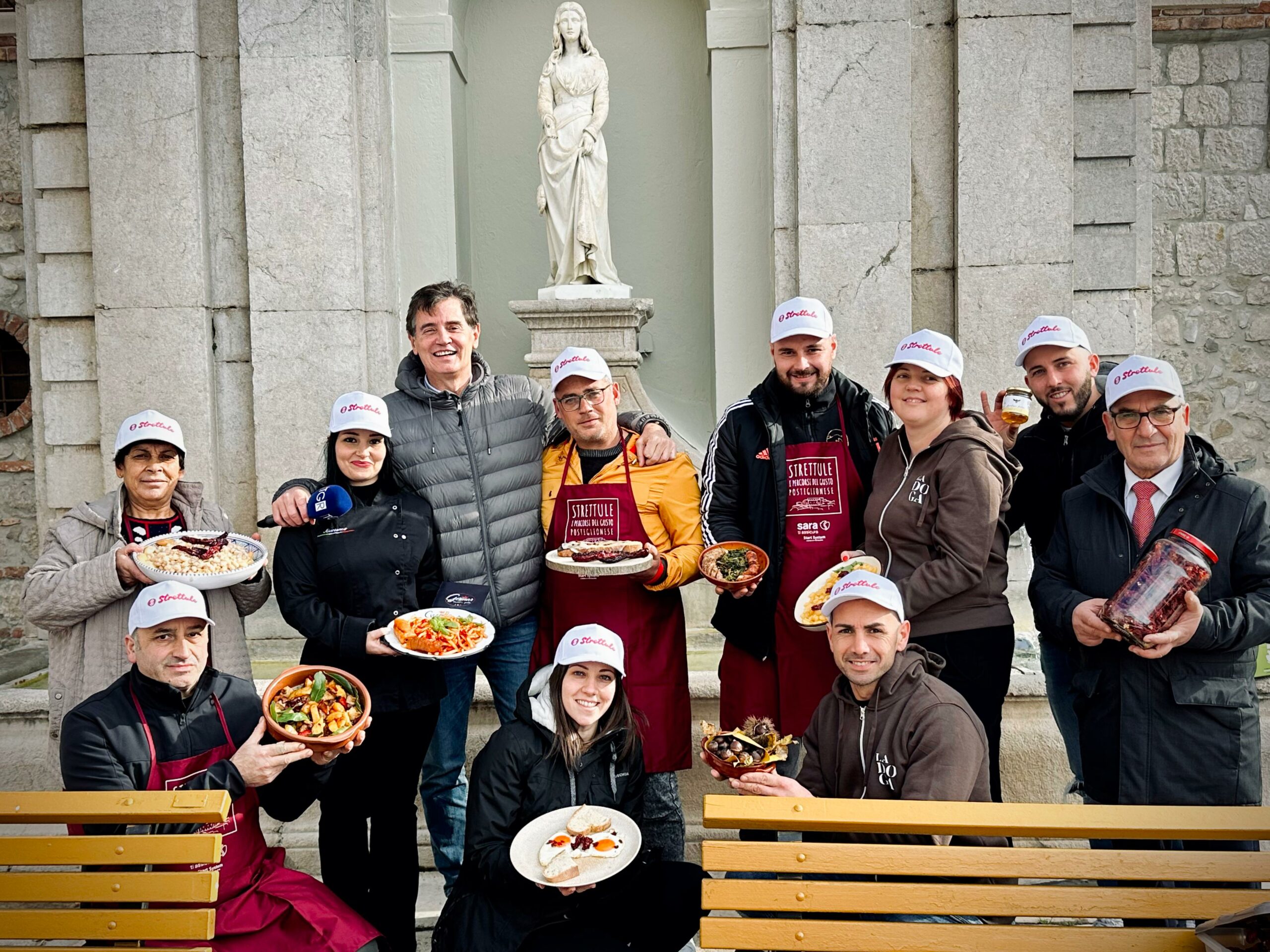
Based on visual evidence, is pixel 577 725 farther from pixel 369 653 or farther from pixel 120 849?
pixel 120 849

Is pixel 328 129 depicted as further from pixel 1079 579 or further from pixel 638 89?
pixel 1079 579

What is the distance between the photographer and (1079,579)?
3.42 m

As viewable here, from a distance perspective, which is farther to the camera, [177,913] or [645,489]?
[645,489]

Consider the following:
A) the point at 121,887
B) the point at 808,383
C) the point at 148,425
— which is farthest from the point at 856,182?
the point at 121,887

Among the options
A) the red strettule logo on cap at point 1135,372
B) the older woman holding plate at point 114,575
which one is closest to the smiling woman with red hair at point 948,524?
the red strettule logo on cap at point 1135,372

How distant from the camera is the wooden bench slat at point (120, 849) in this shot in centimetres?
274

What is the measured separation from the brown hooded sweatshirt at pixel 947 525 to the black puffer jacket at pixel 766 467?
173 mm

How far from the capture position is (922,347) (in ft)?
11.2

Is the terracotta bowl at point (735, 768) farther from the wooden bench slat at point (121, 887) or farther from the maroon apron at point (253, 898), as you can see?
the wooden bench slat at point (121, 887)

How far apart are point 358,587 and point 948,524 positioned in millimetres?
1918

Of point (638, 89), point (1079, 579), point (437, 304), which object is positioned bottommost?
point (1079, 579)

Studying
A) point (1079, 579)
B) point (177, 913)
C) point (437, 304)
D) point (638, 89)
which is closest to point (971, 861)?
point (1079, 579)

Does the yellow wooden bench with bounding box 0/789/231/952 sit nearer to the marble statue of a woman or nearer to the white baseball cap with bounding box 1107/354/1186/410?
the white baseball cap with bounding box 1107/354/1186/410

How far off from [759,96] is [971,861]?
537 cm
